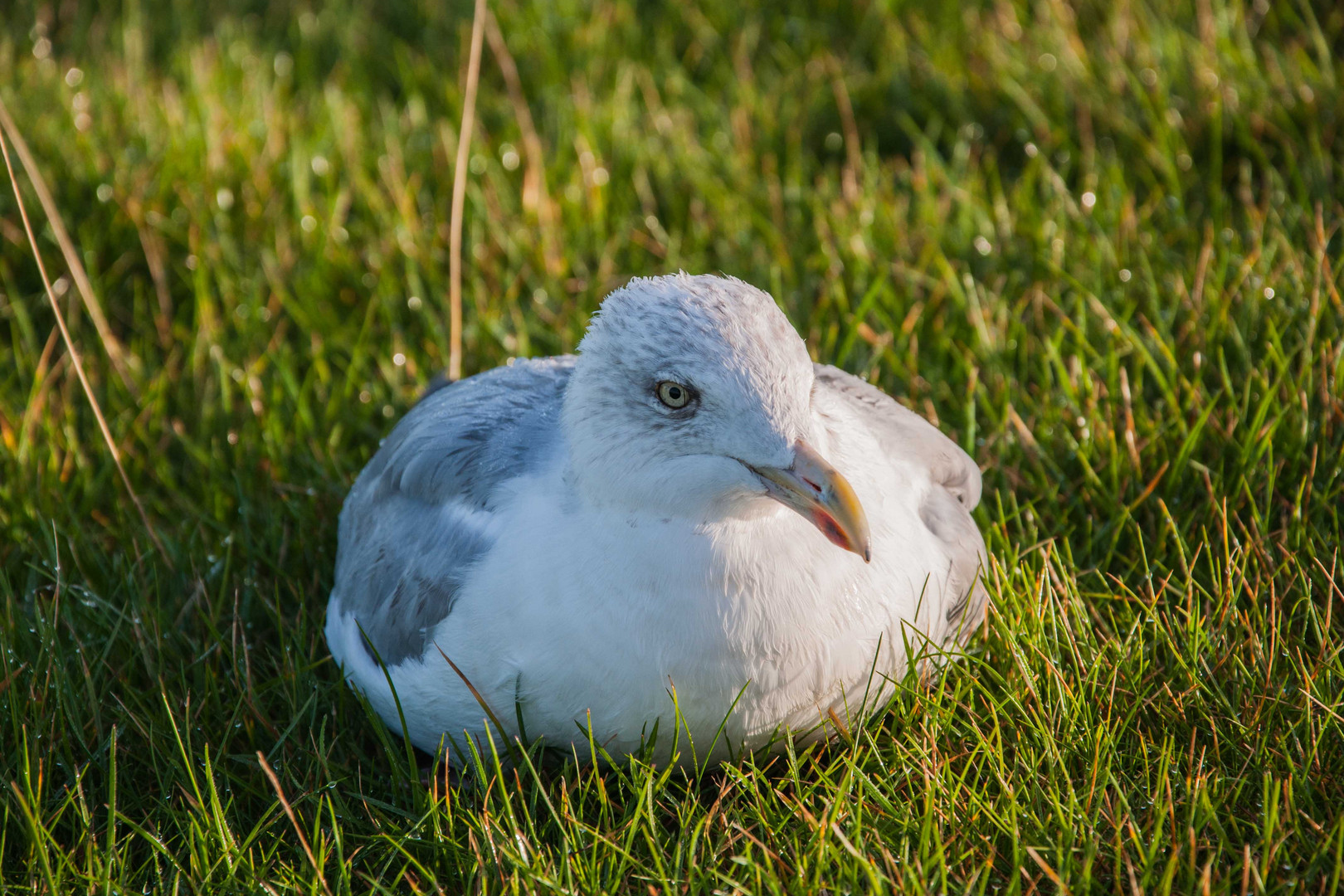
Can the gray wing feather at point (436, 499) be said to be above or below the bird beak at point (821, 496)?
below

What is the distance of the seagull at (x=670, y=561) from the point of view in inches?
103

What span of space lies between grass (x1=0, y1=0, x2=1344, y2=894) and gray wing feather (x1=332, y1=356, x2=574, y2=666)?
0.28 m

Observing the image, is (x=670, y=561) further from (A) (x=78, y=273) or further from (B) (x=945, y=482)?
(A) (x=78, y=273)

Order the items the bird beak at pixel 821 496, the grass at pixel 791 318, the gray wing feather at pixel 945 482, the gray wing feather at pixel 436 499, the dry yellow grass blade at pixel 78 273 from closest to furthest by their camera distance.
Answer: the bird beak at pixel 821 496
the grass at pixel 791 318
the gray wing feather at pixel 436 499
the gray wing feather at pixel 945 482
the dry yellow grass blade at pixel 78 273

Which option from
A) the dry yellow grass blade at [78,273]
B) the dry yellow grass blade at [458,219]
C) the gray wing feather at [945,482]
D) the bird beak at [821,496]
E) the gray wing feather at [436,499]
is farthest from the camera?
the dry yellow grass blade at [458,219]

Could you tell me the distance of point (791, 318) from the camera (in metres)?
4.84

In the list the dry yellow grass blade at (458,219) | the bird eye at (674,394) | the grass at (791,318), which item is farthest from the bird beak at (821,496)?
the dry yellow grass blade at (458,219)

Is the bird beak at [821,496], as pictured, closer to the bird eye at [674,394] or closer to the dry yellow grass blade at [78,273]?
the bird eye at [674,394]

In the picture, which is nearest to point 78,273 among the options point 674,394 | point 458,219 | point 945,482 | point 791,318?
point 458,219

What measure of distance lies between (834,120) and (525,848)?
165 inches

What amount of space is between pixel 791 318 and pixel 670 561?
89.4 inches

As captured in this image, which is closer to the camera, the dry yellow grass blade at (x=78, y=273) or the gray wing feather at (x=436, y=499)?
the gray wing feather at (x=436, y=499)

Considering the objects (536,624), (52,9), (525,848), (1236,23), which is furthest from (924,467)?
(52,9)

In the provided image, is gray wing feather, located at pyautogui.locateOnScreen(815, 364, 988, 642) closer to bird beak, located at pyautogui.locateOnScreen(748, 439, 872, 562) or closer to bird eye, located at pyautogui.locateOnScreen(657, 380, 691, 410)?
bird beak, located at pyautogui.locateOnScreen(748, 439, 872, 562)
